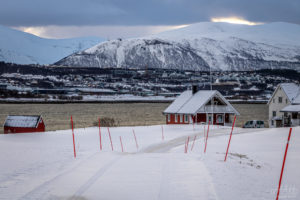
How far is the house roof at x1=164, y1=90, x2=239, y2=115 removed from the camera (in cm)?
5784

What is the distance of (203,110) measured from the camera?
5797 cm

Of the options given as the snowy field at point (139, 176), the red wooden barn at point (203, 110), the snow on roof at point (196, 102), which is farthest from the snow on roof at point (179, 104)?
the snowy field at point (139, 176)

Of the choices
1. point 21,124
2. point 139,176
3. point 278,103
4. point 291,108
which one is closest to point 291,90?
point 278,103

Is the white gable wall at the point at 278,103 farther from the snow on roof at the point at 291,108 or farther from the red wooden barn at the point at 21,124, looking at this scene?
the red wooden barn at the point at 21,124

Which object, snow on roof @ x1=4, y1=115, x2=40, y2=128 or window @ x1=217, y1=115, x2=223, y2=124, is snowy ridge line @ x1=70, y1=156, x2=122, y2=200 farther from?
window @ x1=217, y1=115, x2=223, y2=124

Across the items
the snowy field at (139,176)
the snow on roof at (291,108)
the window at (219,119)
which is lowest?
the window at (219,119)

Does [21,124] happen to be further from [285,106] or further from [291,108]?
[285,106]

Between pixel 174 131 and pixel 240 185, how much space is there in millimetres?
31086

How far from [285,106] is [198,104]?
47.2ft

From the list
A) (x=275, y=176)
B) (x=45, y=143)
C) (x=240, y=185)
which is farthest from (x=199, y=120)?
(x=240, y=185)

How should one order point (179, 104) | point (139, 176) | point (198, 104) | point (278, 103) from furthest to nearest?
point (278, 103), point (179, 104), point (198, 104), point (139, 176)

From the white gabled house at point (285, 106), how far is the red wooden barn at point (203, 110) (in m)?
6.94

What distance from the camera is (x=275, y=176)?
20359 millimetres

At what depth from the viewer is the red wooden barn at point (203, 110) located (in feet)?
190
